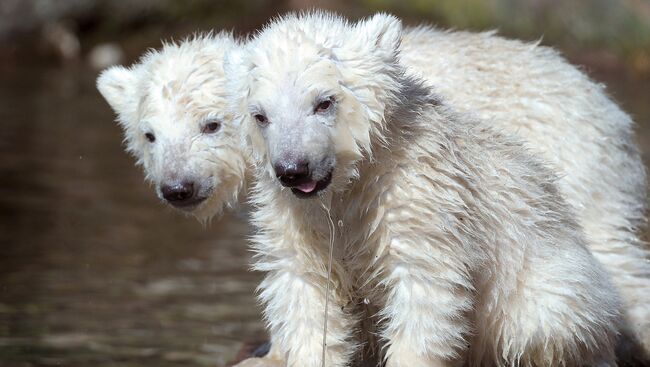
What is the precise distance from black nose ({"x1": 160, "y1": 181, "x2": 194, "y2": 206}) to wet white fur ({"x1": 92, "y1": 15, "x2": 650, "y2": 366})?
68 mm

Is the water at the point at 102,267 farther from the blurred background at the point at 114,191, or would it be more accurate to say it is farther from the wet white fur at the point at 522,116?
the wet white fur at the point at 522,116

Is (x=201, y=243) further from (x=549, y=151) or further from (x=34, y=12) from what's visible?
(x=34, y=12)

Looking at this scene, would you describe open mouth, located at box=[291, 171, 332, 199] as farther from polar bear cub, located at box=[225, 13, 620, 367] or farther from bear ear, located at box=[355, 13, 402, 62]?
bear ear, located at box=[355, 13, 402, 62]

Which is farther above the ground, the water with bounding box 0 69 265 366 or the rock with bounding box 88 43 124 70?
the rock with bounding box 88 43 124 70

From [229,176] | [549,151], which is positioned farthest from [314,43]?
[549,151]

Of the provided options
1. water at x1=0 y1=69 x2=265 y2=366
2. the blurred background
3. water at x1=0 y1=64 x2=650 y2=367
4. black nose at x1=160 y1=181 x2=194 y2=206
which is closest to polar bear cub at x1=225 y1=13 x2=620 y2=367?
water at x1=0 y1=64 x2=650 y2=367

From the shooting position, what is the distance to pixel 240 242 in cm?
1077

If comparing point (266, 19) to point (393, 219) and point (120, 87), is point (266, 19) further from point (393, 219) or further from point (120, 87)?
point (393, 219)

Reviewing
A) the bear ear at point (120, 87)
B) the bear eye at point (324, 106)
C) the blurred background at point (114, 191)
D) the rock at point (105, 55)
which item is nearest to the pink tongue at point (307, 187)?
the bear eye at point (324, 106)

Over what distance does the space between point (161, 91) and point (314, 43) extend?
1.42 metres

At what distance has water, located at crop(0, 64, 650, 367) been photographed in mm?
7773

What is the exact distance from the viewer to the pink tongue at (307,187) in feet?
14.6

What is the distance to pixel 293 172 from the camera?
4.35m

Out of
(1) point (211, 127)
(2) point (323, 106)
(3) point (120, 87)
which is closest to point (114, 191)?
(3) point (120, 87)
